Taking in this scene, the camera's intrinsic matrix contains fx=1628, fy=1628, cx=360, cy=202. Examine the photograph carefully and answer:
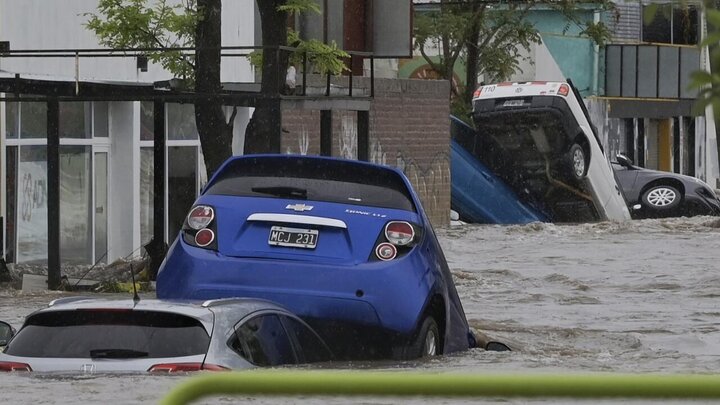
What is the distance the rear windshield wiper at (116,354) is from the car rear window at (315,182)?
8.11ft

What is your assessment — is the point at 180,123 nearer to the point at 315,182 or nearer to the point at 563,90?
the point at 563,90

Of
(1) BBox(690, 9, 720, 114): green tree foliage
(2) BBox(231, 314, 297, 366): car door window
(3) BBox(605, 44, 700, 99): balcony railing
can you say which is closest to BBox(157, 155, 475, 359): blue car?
(2) BBox(231, 314, 297, 366): car door window

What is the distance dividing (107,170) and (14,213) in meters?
2.85

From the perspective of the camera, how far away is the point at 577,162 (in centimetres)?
3038

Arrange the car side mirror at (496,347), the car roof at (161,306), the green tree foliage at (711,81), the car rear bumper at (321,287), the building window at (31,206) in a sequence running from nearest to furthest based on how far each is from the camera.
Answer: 1. the green tree foliage at (711,81)
2. the car roof at (161,306)
3. the car rear bumper at (321,287)
4. the car side mirror at (496,347)
5. the building window at (31,206)

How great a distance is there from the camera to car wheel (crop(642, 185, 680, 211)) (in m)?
32.4

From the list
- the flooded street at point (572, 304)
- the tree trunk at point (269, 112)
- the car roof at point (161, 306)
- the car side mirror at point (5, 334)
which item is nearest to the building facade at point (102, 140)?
the tree trunk at point (269, 112)

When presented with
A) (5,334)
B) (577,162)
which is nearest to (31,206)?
(5,334)

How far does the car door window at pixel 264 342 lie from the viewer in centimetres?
748

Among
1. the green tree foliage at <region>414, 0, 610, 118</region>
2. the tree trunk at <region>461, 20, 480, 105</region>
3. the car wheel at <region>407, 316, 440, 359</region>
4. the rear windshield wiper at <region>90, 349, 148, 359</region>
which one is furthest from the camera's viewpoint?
the tree trunk at <region>461, 20, 480, 105</region>

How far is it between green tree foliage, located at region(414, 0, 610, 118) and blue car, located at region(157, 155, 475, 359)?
24610 millimetres

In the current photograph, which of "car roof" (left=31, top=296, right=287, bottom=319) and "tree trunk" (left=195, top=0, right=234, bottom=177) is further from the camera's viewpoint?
"tree trunk" (left=195, top=0, right=234, bottom=177)

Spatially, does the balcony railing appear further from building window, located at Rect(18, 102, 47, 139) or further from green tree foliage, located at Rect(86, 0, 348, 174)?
green tree foliage, located at Rect(86, 0, 348, 174)

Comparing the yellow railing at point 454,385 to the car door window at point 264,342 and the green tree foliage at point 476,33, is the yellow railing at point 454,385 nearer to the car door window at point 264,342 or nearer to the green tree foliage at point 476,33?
the car door window at point 264,342
